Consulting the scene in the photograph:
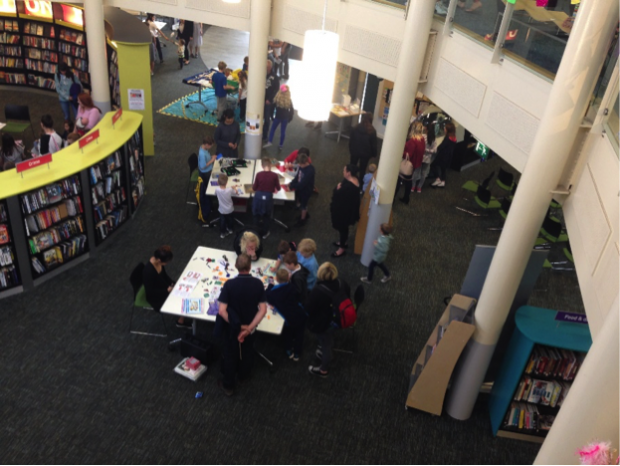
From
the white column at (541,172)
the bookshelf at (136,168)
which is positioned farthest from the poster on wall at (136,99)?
the white column at (541,172)

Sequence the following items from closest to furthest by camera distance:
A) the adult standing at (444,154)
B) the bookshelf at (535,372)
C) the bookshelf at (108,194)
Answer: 1. the bookshelf at (535,372)
2. the bookshelf at (108,194)
3. the adult standing at (444,154)

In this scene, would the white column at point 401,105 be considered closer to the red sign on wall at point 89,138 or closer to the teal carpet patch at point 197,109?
the red sign on wall at point 89,138

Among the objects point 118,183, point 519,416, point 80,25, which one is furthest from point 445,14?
point 80,25

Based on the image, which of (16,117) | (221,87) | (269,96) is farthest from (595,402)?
(16,117)

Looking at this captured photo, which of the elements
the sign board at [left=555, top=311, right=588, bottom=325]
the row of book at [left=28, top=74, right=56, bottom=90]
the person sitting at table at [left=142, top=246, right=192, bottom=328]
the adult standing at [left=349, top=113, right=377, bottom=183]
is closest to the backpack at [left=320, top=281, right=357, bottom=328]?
the person sitting at table at [left=142, top=246, right=192, bottom=328]

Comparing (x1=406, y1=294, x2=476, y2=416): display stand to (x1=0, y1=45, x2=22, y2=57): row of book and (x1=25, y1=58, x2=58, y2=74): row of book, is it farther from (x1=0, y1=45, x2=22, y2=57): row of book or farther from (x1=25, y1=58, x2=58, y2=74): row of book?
(x1=0, y1=45, x2=22, y2=57): row of book

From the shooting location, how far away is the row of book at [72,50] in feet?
41.5

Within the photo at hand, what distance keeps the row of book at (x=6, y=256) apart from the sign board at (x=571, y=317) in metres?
6.48

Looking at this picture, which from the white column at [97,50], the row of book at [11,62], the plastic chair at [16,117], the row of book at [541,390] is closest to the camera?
the row of book at [541,390]

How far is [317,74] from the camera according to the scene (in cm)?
354

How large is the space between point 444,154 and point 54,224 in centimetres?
733

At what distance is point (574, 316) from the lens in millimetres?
5422

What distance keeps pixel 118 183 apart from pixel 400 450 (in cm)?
562

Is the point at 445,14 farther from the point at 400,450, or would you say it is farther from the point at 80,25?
the point at 80,25
